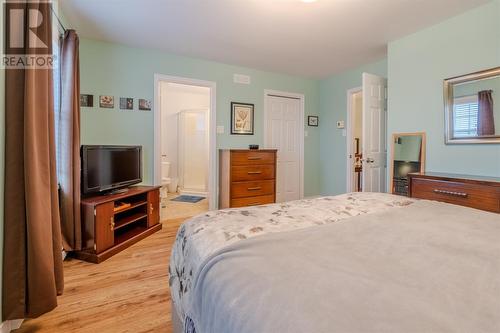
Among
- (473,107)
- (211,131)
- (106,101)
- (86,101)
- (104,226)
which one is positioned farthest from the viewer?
(211,131)

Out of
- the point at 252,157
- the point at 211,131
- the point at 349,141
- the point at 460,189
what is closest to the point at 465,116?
the point at 460,189

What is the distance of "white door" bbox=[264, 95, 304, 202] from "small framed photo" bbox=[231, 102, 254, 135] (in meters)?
0.32


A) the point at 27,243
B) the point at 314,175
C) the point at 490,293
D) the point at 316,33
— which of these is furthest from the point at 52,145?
the point at 314,175

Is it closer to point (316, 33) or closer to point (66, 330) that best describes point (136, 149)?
point (66, 330)

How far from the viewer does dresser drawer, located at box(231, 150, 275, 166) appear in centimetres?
368

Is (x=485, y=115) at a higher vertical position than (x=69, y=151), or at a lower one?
higher

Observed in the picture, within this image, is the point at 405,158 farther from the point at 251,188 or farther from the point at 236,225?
the point at 236,225

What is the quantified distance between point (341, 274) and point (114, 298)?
1.70 metres

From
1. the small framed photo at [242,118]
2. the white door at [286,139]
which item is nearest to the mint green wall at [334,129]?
the white door at [286,139]

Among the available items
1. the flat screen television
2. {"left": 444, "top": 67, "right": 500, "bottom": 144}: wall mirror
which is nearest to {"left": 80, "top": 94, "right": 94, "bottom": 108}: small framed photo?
the flat screen television

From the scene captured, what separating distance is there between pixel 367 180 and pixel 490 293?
2.97m

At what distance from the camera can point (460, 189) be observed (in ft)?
7.18

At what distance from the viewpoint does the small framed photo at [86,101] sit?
314 cm

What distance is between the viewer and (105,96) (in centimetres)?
325
